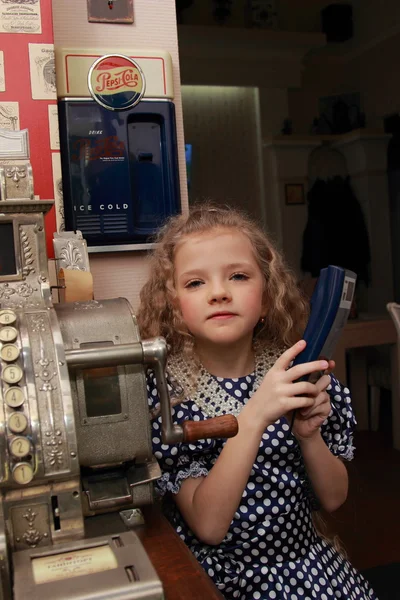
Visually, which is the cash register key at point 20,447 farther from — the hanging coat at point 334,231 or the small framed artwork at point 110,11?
the hanging coat at point 334,231

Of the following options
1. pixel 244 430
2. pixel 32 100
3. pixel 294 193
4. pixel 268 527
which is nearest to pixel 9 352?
pixel 244 430

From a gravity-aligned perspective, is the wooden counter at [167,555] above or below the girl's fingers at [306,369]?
below

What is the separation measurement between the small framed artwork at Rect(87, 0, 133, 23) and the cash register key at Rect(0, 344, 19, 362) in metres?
1.10

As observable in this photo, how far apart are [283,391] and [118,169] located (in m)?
0.88

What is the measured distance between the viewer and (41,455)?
2.60 ft

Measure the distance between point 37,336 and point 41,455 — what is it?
0.53ft

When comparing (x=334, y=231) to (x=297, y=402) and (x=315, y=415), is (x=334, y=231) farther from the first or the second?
(x=297, y=402)

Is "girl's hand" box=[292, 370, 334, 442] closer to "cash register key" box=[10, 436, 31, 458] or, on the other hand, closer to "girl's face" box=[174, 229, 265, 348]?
"girl's face" box=[174, 229, 265, 348]

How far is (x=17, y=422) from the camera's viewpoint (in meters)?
0.79

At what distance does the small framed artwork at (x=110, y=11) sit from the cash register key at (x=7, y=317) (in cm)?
103

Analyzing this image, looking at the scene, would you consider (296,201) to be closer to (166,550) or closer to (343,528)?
(343,528)

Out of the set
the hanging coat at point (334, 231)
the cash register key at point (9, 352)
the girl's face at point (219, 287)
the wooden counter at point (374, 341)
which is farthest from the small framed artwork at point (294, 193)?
the cash register key at point (9, 352)

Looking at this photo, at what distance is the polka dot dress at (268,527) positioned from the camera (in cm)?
114

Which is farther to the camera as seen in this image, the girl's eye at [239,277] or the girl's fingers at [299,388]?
the girl's eye at [239,277]
